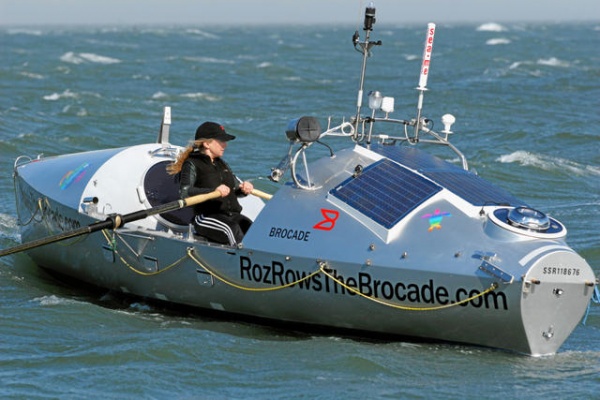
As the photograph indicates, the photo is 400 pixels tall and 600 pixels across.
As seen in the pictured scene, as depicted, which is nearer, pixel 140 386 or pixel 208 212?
A: pixel 140 386

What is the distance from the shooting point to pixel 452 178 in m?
9.50

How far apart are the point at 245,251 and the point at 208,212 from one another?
0.76m

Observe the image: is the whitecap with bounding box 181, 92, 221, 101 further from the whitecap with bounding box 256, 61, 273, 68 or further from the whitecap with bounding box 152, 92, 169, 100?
the whitecap with bounding box 256, 61, 273, 68

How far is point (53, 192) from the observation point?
11.8 m

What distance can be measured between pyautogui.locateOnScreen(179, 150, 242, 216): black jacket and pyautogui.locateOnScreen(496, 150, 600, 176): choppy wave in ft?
33.5

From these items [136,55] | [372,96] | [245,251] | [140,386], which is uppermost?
[372,96]

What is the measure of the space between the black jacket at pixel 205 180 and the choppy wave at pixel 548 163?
1022cm

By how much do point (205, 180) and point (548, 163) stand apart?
11.0 metres

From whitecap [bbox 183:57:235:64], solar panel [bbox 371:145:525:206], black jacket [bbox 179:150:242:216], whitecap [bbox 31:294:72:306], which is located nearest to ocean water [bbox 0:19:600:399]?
whitecap [bbox 31:294:72:306]

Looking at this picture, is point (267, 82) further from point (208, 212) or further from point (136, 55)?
point (208, 212)

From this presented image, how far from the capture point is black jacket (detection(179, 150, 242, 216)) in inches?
392

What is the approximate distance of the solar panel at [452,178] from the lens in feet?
30.2

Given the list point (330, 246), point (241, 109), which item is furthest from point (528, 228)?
point (241, 109)

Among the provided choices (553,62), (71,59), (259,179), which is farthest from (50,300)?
(553,62)
